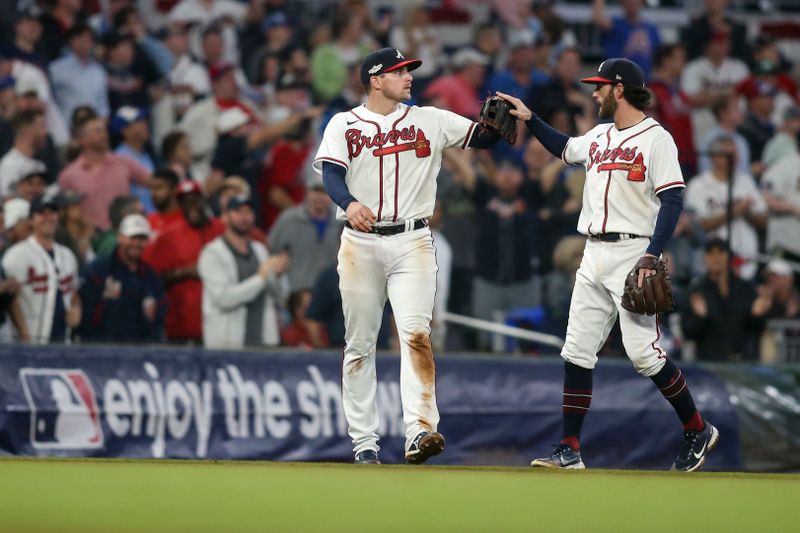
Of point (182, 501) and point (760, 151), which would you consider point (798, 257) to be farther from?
point (182, 501)

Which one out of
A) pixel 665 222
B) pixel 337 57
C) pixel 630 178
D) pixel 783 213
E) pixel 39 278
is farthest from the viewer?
pixel 337 57

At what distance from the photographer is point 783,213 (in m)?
15.1

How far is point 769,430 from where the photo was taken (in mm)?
12570

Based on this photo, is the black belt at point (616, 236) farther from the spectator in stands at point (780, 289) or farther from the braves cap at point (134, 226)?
the spectator in stands at point (780, 289)

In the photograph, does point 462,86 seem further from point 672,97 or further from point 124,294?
point 124,294

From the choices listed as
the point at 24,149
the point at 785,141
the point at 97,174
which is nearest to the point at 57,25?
the point at 24,149

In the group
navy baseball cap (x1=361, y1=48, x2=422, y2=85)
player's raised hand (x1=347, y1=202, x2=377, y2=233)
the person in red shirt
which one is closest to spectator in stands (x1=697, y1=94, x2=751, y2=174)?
the person in red shirt

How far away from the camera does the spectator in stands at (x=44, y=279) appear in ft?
37.2

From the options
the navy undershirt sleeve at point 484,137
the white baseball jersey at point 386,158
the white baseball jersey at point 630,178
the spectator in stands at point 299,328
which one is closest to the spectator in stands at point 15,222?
the spectator in stands at point 299,328

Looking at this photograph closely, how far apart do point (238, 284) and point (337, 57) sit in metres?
4.24

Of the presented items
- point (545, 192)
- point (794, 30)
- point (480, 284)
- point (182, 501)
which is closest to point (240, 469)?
point (182, 501)

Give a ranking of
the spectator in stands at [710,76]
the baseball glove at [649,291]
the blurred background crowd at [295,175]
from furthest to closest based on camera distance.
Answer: the spectator in stands at [710,76]
the blurred background crowd at [295,175]
the baseball glove at [649,291]

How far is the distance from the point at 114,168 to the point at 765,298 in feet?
19.0

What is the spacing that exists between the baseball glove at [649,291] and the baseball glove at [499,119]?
1091 millimetres
